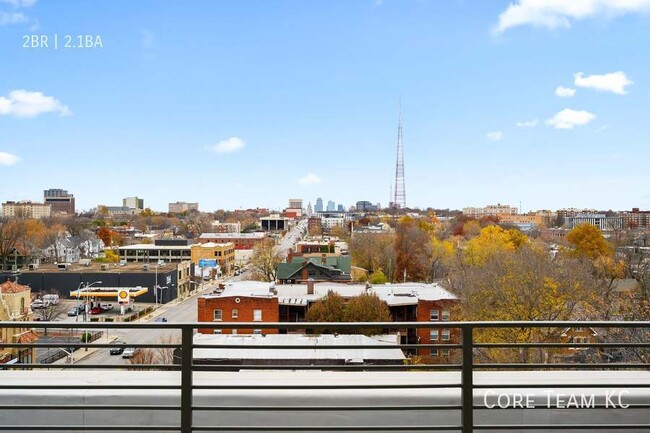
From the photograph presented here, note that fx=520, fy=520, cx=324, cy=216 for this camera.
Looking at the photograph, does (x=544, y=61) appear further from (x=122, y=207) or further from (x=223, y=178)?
(x=122, y=207)

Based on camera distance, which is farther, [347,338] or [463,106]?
[463,106]

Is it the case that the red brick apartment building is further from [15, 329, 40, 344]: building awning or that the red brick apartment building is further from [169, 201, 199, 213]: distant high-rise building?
[169, 201, 199, 213]: distant high-rise building

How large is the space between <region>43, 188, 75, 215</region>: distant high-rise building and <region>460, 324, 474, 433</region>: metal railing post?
93345mm

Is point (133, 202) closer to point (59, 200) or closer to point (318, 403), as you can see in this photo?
point (59, 200)

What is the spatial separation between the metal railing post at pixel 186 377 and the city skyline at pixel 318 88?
167 inches

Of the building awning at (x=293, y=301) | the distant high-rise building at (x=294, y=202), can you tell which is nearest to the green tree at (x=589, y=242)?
the building awning at (x=293, y=301)

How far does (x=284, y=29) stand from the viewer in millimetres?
22469

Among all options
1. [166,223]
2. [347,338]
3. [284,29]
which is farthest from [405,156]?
[347,338]

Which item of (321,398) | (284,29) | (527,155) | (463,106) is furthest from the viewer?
(527,155)

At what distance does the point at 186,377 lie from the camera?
182 cm

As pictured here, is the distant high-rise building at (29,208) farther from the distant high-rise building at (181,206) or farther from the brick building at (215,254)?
the distant high-rise building at (181,206)

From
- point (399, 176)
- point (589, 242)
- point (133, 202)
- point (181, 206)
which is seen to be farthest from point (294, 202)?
point (589, 242)

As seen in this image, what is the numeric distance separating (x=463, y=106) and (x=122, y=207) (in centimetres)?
10334

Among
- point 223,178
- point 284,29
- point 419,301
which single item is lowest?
point 419,301
